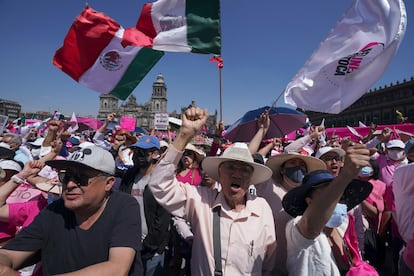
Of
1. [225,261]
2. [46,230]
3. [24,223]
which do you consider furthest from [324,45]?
[24,223]

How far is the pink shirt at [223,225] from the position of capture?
1.96 metres

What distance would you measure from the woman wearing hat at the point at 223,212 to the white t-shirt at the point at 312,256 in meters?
0.29

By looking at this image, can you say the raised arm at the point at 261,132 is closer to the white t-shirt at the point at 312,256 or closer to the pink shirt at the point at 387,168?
the white t-shirt at the point at 312,256

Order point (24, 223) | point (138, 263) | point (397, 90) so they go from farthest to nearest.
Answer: point (397, 90) < point (24, 223) < point (138, 263)

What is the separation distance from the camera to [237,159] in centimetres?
217

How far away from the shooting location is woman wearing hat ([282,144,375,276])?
4.92 ft

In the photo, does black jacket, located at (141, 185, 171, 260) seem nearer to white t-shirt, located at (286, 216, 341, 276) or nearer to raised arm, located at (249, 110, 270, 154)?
raised arm, located at (249, 110, 270, 154)

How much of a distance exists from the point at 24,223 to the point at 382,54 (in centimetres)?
387

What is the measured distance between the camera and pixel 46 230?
1786 millimetres

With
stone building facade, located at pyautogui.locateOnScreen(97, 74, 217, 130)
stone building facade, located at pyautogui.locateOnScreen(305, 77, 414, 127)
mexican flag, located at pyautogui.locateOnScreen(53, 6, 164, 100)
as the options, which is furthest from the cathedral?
mexican flag, located at pyautogui.locateOnScreen(53, 6, 164, 100)

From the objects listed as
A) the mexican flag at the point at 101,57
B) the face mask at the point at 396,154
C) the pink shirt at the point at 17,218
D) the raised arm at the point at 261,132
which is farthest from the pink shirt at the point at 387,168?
the pink shirt at the point at 17,218

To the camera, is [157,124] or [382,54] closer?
[382,54]

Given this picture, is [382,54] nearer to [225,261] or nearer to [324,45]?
[324,45]

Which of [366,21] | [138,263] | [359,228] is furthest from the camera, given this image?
[359,228]
